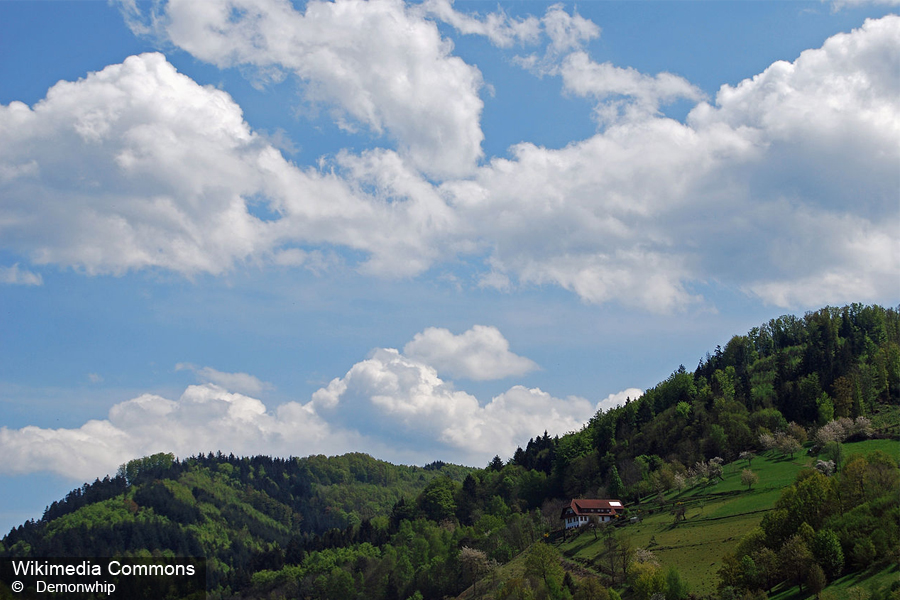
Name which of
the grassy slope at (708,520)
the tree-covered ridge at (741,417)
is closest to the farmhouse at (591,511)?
the grassy slope at (708,520)

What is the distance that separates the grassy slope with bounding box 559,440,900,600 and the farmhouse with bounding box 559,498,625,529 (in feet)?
13.8

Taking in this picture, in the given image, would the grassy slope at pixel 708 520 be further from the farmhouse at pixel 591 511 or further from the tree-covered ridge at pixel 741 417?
the tree-covered ridge at pixel 741 417

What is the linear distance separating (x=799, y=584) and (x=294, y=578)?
443 feet

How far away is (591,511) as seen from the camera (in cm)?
14862

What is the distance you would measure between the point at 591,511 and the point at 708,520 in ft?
108

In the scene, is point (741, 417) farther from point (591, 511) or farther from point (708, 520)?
point (708, 520)

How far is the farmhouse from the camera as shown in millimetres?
148625

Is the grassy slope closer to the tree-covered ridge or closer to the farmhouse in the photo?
the farmhouse

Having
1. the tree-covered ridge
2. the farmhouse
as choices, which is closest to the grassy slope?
the farmhouse

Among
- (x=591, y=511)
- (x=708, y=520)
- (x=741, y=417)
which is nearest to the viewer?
(x=708, y=520)

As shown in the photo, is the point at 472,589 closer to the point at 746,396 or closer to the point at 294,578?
the point at 294,578

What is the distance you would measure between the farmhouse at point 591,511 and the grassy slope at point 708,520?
4.22 m

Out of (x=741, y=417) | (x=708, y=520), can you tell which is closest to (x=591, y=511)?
(x=708, y=520)

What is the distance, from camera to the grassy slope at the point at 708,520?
103 m
